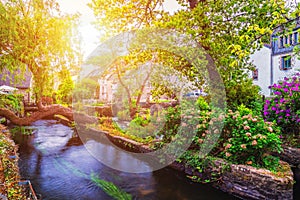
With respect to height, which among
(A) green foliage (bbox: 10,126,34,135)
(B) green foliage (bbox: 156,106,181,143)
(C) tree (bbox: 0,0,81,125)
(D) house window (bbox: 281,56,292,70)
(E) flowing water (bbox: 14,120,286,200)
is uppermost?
(D) house window (bbox: 281,56,292,70)

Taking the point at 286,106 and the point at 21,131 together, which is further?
the point at 21,131

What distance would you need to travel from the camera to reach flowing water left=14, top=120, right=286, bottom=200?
5219 millimetres

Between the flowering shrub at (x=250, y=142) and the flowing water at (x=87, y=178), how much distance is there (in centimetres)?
92

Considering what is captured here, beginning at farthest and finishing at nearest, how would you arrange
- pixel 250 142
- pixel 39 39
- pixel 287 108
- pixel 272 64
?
pixel 272 64
pixel 39 39
pixel 287 108
pixel 250 142

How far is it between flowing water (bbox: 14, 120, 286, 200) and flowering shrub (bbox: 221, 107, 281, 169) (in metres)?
0.92

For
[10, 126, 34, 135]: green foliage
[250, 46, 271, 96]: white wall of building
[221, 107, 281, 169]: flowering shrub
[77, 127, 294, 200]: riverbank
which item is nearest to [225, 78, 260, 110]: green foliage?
[221, 107, 281, 169]: flowering shrub

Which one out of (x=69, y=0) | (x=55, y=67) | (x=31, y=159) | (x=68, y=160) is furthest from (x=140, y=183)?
(x=69, y=0)

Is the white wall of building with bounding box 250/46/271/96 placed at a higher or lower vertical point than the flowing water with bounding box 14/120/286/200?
higher

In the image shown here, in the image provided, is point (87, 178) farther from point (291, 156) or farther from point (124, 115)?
point (124, 115)

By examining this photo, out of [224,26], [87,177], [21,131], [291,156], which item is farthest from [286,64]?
[21,131]

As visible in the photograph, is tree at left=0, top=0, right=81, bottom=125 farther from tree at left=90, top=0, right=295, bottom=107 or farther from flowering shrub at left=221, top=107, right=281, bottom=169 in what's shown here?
flowering shrub at left=221, top=107, right=281, bottom=169

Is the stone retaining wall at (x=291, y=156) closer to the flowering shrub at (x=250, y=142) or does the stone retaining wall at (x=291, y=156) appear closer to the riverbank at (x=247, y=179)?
the riverbank at (x=247, y=179)

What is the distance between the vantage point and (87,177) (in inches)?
251

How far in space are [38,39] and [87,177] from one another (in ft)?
18.8
